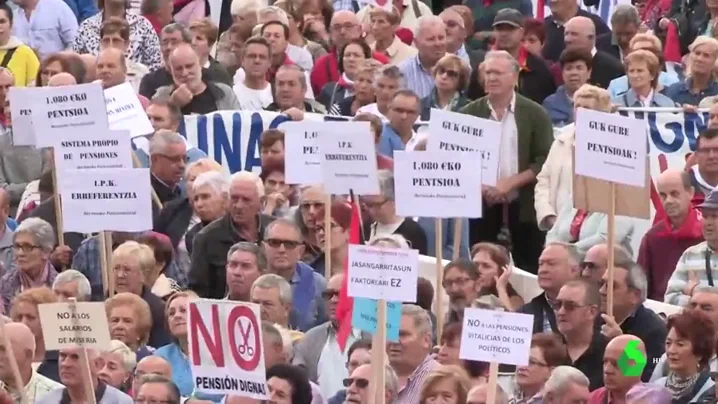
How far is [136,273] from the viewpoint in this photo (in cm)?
1588

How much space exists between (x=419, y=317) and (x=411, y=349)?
0.56 ft

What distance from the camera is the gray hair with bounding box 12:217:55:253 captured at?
645 inches

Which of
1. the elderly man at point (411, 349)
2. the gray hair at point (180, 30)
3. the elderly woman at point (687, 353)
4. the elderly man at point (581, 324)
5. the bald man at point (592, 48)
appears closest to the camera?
the elderly woman at point (687, 353)

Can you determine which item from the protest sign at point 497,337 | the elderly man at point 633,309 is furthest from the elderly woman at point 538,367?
the protest sign at point 497,337

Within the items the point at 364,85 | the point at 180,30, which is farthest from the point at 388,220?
the point at 180,30

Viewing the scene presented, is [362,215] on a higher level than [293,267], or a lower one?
higher

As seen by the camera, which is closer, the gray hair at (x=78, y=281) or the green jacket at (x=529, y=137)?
the gray hair at (x=78, y=281)

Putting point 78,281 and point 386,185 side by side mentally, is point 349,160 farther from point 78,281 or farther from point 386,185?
point 78,281

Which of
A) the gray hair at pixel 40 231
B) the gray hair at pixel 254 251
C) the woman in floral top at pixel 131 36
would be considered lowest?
the gray hair at pixel 254 251

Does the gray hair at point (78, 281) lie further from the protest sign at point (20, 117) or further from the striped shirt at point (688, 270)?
the striped shirt at point (688, 270)

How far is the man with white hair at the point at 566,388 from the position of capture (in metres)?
12.7

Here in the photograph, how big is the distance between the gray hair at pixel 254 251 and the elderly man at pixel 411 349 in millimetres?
1807

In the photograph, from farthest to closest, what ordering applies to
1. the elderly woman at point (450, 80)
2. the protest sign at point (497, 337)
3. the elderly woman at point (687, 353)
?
1. the elderly woman at point (450, 80)
2. the elderly woman at point (687, 353)
3. the protest sign at point (497, 337)

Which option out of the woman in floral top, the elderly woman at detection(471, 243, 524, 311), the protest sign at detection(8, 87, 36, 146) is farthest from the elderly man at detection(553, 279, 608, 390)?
the woman in floral top
